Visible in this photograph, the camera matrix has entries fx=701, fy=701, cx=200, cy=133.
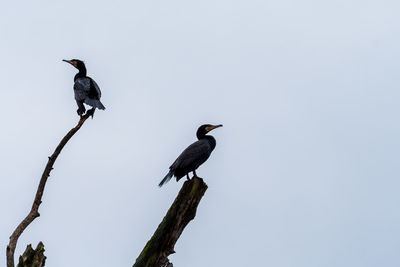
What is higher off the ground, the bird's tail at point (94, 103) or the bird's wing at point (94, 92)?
the bird's wing at point (94, 92)

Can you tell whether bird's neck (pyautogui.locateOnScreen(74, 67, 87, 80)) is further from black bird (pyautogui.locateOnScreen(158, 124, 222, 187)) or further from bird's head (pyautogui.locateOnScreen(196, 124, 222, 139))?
black bird (pyautogui.locateOnScreen(158, 124, 222, 187))

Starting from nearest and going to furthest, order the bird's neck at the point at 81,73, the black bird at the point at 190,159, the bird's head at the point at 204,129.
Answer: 1. the black bird at the point at 190,159
2. the bird's neck at the point at 81,73
3. the bird's head at the point at 204,129

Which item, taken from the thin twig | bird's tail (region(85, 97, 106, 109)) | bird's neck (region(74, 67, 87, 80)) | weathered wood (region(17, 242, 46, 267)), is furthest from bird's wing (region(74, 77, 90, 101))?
weathered wood (region(17, 242, 46, 267))

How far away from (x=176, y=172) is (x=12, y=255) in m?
5.06

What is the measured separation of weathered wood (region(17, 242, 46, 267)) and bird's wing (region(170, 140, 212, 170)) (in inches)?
195

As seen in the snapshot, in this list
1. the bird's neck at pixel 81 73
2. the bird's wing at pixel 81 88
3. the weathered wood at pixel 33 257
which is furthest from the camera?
the bird's neck at pixel 81 73

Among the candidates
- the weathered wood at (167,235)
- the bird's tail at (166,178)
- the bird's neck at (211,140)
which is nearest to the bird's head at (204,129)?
the bird's neck at (211,140)

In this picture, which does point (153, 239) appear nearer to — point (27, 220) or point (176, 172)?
point (27, 220)

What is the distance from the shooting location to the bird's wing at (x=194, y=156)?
40.7 ft

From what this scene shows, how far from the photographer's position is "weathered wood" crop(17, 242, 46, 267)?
7578 mm

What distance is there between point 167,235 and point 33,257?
147 centimetres

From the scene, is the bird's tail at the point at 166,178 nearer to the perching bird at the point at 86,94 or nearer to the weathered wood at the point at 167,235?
the perching bird at the point at 86,94

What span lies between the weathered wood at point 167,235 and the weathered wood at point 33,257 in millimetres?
1015

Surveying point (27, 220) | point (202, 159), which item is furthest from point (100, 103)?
point (27, 220)
